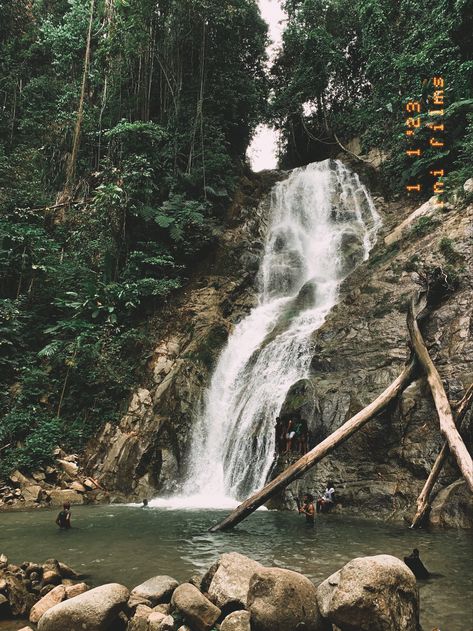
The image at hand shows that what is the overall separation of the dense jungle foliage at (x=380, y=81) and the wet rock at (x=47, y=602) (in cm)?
1513

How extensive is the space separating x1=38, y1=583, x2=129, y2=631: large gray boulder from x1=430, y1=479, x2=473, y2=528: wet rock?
5.98m

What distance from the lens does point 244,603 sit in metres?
4.52

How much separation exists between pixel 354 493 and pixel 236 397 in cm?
546

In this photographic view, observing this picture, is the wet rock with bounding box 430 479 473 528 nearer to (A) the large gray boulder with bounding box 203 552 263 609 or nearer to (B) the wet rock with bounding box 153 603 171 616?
(A) the large gray boulder with bounding box 203 552 263 609

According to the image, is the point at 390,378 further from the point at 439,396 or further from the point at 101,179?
the point at 101,179

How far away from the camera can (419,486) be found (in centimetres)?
880

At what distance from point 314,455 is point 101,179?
18.6 metres

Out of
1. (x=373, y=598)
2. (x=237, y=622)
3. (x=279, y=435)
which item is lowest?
(x=237, y=622)

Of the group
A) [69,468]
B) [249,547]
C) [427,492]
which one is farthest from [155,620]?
[69,468]

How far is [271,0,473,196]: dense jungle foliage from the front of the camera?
16.3 m

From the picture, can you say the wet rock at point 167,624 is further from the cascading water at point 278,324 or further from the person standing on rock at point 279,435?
the cascading water at point 278,324

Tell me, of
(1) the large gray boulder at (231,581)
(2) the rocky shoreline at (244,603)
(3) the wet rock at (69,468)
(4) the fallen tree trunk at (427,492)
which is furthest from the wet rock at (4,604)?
(3) the wet rock at (69,468)

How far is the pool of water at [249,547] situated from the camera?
5.42 meters

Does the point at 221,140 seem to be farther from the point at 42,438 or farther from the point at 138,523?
the point at 138,523
